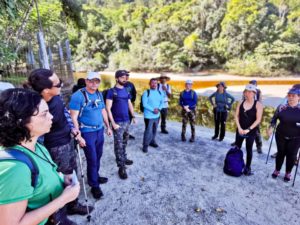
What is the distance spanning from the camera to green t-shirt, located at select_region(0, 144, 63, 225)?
32.9 inches

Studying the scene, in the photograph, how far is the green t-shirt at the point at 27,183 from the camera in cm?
84

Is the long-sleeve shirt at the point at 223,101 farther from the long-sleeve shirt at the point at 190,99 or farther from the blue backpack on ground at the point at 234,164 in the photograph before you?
the blue backpack on ground at the point at 234,164

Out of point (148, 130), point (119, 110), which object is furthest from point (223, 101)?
point (119, 110)

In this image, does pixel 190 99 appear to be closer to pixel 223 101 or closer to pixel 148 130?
pixel 223 101

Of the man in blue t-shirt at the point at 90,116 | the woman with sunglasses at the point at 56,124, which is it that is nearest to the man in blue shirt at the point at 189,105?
the man in blue t-shirt at the point at 90,116

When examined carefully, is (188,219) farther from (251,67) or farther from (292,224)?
(251,67)

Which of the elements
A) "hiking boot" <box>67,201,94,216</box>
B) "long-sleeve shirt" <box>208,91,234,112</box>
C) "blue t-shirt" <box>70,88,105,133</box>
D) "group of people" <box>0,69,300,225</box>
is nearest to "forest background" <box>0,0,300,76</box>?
"long-sleeve shirt" <box>208,91,234,112</box>

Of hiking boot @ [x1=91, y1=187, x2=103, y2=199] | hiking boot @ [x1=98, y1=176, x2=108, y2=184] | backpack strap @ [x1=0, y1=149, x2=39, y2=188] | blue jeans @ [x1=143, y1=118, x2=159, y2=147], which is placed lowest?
hiking boot @ [x1=98, y1=176, x2=108, y2=184]

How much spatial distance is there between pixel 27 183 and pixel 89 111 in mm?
1799

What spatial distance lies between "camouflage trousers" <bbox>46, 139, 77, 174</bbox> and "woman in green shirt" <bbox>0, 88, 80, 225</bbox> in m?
1.14

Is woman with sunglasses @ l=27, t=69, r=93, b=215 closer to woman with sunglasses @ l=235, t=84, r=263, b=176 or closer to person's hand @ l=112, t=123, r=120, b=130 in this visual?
person's hand @ l=112, t=123, r=120, b=130

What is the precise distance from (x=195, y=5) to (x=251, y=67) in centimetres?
1099

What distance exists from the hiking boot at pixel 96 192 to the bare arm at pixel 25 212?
192 centimetres

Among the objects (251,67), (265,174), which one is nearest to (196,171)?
(265,174)
